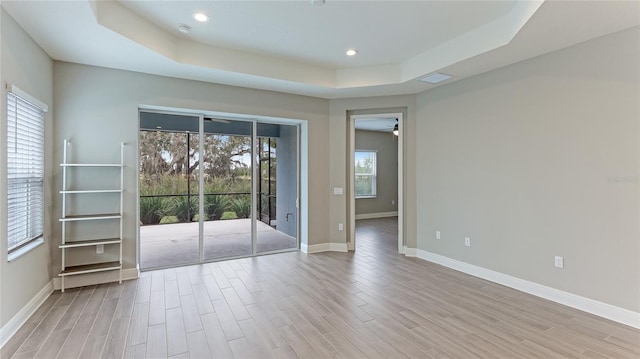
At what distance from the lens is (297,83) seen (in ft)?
15.3

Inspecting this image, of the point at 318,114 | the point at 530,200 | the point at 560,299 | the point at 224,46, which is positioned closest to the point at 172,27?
the point at 224,46

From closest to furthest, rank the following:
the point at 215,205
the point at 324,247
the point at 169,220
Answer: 1. the point at 169,220
2. the point at 215,205
3. the point at 324,247

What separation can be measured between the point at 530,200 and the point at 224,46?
4.31m

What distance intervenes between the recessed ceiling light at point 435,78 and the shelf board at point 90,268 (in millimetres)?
4856

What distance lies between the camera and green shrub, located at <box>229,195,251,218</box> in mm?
5090

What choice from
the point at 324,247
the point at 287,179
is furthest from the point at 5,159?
the point at 324,247

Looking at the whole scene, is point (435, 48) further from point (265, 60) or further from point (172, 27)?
point (172, 27)

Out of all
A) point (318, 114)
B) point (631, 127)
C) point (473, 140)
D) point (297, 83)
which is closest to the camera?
point (631, 127)

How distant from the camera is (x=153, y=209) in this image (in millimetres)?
4539

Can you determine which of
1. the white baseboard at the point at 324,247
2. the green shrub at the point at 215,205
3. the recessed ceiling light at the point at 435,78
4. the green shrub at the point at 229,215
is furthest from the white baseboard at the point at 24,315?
the recessed ceiling light at the point at 435,78

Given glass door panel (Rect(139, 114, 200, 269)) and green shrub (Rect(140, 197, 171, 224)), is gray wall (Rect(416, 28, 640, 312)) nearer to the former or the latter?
glass door panel (Rect(139, 114, 200, 269))

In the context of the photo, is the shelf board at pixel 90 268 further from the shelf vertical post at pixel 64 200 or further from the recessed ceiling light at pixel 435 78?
the recessed ceiling light at pixel 435 78

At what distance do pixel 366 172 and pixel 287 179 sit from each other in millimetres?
Answer: 4527

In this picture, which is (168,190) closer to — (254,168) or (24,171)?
(254,168)
